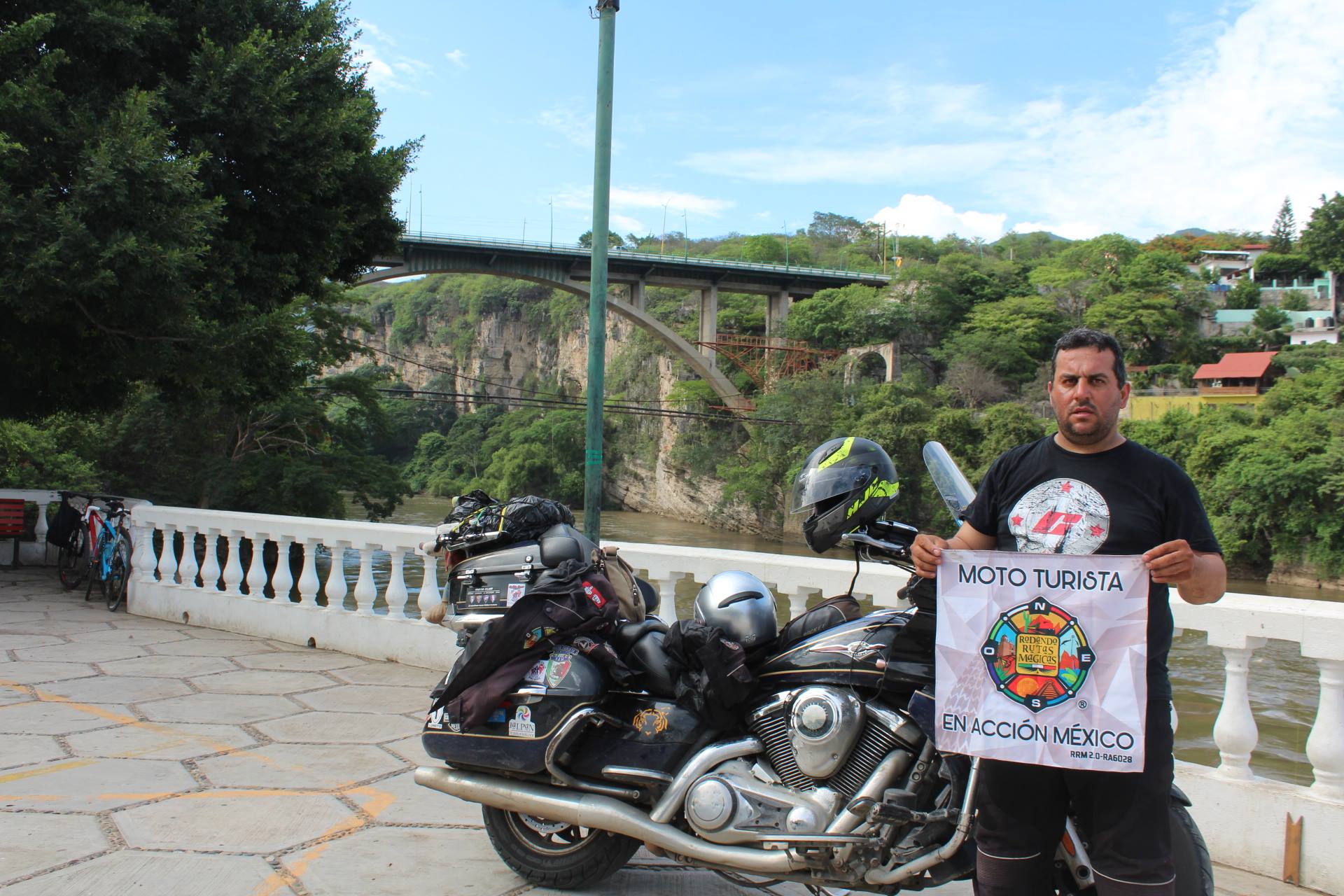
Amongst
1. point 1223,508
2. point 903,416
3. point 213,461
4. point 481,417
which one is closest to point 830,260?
point 481,417

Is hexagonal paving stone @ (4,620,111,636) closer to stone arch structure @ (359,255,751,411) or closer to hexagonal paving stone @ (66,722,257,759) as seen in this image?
hexagonal paving stone @ (66,722,257,759)

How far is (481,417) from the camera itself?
90125mm

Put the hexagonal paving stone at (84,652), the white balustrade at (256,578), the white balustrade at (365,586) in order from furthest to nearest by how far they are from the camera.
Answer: the white balustrade at (256,578) → the white balustrade at (365,586) → the hexagonal paving stone at (84,652)

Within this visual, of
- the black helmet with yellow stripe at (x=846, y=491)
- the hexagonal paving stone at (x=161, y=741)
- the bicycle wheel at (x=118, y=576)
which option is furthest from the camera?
the bicycle wheel at (x=118, y=576)

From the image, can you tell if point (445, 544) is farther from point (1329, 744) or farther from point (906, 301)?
point (906, 301)

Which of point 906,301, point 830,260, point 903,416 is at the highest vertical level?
point 830,260

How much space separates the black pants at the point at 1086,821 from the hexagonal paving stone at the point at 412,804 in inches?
77.3

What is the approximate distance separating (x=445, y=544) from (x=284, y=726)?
1886 mm

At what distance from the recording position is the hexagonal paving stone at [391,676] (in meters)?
5.47

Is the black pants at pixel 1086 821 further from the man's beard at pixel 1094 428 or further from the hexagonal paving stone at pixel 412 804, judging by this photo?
the hexagonal paving stone at pixel 412 804

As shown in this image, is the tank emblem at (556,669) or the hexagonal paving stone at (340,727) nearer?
the tank emblem at (556,669)

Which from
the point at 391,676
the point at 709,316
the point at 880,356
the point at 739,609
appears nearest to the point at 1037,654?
the point at 739,609

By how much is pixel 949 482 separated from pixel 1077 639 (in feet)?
1.81

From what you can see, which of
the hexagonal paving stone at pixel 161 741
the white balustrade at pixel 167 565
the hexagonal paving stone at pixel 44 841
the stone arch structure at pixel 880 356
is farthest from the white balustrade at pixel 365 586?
the stone arch structure at pixel 880 356
